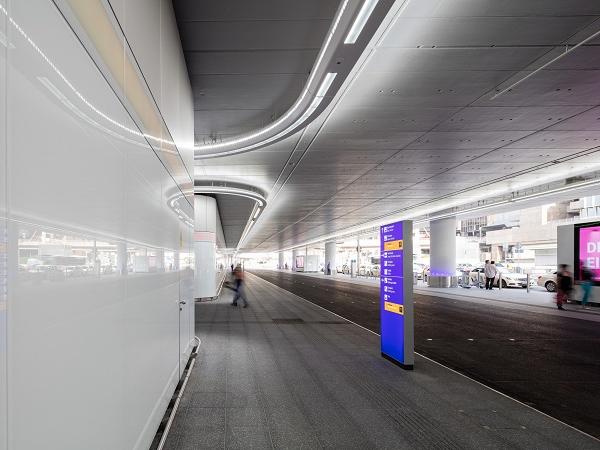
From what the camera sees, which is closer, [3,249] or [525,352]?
[3,249]

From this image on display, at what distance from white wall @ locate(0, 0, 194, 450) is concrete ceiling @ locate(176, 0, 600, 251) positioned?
4.87m

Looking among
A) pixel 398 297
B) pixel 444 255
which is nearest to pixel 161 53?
pixel 398 297

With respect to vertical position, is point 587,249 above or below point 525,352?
above

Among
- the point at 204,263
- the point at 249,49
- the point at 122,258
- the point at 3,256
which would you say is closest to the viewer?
the point at 3,256

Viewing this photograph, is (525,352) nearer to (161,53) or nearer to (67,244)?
(161,53)

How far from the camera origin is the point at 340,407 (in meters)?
5.19

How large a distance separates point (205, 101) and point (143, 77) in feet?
17.8

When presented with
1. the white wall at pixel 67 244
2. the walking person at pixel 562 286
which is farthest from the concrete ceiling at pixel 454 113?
the white wall at pixel 67 244

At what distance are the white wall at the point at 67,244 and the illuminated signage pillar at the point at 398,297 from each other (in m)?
4.49

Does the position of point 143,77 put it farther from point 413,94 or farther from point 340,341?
point 340,341

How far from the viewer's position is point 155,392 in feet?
13.9

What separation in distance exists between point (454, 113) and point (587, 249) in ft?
36.2

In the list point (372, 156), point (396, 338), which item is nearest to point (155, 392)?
point (396, 338)

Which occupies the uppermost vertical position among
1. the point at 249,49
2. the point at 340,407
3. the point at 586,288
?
the point at 249,49
